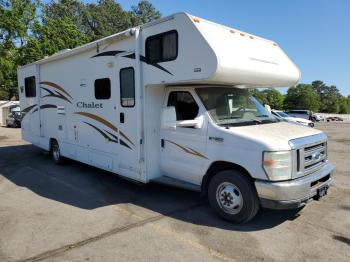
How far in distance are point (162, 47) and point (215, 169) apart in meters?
2.31

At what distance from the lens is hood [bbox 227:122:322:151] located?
469cm

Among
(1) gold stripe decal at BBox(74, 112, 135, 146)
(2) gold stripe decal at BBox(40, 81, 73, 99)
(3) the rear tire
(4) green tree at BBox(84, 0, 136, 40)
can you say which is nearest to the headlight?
(1) gold stripe decal at BBox(74, 112, 135, 146)

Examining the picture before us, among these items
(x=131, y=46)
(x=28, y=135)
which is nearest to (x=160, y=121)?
(x=131, y=46)

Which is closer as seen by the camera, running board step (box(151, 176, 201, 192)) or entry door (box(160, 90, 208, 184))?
entry door (box(160, 90, 208, 184))

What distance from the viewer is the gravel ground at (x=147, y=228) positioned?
4.27 metres

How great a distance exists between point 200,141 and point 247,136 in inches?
36.2

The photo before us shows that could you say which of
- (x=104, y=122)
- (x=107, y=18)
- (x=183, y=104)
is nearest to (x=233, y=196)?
(x=183, y=104)

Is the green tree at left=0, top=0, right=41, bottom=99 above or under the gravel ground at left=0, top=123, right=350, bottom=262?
above

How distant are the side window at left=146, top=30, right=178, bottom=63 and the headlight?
2.29 meters

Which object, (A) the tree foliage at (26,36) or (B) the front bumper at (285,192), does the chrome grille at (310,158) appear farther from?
(A) the tree foliage at (26,36)

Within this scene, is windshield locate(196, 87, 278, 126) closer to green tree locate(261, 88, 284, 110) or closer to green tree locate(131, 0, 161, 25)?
green tree locate(131, 0, 161, 25)

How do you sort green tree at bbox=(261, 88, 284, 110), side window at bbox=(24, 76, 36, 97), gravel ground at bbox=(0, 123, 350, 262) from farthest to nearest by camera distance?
green tree at bbox=(261, 88, 284, 110) → side window at bbox=(24, 76, 36, 97) → gravel ground at bbox=(0, 123, 350, 262)

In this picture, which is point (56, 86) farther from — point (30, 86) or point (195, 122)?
Answer: point (195, 122)

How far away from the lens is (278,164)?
15.2 ft
